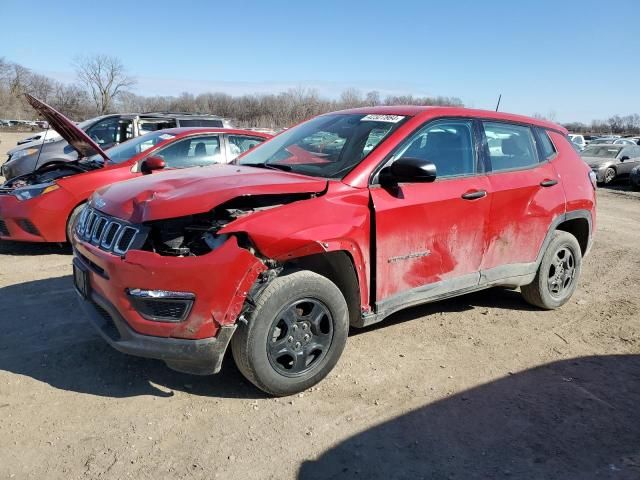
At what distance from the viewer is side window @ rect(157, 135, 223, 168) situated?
698 cm

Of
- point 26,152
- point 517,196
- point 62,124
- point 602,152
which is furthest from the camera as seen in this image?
point 602,152

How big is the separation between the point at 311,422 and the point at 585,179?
3854mm

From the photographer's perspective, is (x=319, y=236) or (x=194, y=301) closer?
(x=194, y=301)

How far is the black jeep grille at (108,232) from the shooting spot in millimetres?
3078

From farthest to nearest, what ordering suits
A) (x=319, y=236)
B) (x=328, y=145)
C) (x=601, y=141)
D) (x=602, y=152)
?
1. (x=601, y=141)
2. (x=602, y=152)
3. (x=328, y=145)
4. (x=319, y=236)

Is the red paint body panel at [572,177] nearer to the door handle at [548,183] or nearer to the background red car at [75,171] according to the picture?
the door handle at [548,183]

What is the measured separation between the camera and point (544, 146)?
16.4 ft

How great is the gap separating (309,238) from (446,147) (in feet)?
5.28

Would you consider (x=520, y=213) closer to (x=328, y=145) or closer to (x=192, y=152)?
(x=328, y=145)

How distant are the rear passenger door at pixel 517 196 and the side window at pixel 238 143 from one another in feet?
12.9

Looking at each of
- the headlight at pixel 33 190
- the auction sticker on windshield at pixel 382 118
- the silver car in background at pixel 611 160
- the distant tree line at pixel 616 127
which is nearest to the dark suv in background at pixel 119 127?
the headlight at pixel 33 190

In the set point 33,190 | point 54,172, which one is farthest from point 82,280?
point 54,172

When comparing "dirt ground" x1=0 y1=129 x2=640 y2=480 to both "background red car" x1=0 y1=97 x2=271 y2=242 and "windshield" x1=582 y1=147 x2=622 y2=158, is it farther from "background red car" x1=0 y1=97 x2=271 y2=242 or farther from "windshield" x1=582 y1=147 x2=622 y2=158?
"windshield" x1=582 y1=147 x2=622 y2=158

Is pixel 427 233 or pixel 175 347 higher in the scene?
pixel 427 233
